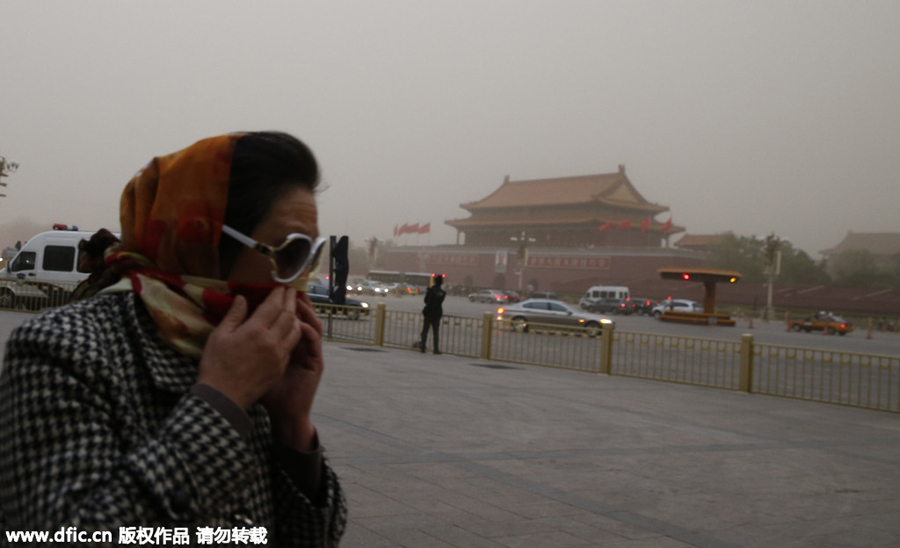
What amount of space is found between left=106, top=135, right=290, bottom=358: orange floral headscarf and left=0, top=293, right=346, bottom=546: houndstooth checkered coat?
0.04 m

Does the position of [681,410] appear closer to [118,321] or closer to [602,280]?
[118,321]

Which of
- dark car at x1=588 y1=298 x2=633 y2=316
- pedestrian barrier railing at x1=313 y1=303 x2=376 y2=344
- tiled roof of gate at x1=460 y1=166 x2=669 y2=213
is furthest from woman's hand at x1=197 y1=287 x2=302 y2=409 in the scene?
tiled roof of gate at x1=460 y1=166 x2=669 y2=213

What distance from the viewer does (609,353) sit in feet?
34.4

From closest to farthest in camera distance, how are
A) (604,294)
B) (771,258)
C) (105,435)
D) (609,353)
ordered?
(105,435)
(609,353)
(771,258)
(604,294)

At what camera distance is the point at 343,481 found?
12.3 feet

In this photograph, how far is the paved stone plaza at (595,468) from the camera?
11.0 ft

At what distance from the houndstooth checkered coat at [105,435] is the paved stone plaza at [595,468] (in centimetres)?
212

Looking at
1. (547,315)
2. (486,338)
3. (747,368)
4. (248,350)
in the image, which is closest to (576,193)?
(547,315)

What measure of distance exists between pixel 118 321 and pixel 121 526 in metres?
0.27

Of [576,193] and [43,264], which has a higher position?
[576,193]

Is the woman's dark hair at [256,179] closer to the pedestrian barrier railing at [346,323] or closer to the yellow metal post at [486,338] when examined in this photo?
the yellow metal post at [486,338]

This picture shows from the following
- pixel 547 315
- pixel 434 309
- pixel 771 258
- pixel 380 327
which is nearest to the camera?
pixel 434 309

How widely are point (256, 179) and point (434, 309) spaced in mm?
10468

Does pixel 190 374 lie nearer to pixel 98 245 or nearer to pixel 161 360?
pixel 161 360
